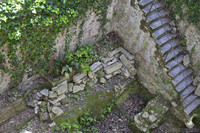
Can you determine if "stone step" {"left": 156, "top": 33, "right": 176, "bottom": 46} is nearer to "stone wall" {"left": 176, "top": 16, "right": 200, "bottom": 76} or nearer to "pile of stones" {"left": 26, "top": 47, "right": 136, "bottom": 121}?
"stone wall" {"left": 176, "top": 16, "right": 200, "bottom": 76}

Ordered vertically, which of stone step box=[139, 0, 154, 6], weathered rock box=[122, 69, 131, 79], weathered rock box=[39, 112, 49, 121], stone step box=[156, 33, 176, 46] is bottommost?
weathered rock box=[122, 69, 131, 79]

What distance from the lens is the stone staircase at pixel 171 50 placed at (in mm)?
5965

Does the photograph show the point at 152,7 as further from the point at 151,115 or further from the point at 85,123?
the point at 85,123

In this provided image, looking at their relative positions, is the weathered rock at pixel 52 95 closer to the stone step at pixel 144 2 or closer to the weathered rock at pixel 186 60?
the stone step at pixel 144 2

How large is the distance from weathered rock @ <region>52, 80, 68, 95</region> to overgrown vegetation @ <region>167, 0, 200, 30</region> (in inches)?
136

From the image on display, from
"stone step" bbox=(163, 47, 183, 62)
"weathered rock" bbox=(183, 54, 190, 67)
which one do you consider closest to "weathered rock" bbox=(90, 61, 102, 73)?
"stone step" bbox=(163, 47, 183, 62)

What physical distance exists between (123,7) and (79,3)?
150 cm

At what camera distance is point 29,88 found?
5570 mm

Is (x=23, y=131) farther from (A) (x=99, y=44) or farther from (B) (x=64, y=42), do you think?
(A) (x=99, y=44)

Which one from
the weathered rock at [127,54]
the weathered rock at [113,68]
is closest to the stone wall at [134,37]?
the weathered rock at [127,54]

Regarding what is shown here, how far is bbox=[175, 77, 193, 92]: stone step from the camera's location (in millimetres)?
5996

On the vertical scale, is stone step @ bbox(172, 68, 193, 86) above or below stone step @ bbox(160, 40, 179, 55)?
below

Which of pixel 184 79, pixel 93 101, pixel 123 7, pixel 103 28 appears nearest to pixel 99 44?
pixel 103 28

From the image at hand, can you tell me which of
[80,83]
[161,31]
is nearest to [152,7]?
[161,31]
